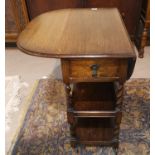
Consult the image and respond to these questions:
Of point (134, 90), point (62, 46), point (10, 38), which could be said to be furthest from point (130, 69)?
point (10, 38)

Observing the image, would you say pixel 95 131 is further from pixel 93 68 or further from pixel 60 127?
pixel 93 68

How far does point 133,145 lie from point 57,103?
2.44 ft

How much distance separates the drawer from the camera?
91 cm

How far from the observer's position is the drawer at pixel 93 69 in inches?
35.9

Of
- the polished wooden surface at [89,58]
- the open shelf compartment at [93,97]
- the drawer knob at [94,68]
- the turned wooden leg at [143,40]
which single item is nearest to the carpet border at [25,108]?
the polished wooden surface at [89,58]

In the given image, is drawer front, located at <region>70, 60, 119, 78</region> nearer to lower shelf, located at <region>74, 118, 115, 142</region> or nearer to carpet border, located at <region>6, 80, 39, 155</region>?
lower shelf, located at <region>74, 118, 115, 142</region>

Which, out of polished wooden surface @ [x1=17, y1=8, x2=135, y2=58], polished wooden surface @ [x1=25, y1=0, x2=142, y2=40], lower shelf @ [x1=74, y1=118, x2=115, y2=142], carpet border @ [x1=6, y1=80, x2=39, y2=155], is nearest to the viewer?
polished wooden surface @ [x1=17, y1=8, x2=135, y2=58]

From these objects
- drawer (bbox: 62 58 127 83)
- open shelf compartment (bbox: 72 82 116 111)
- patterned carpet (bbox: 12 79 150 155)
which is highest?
drawer (bbox: 62 58 127 83)

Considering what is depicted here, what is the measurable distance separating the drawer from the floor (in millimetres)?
1134

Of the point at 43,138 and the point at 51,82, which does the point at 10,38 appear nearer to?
the point at 51,82

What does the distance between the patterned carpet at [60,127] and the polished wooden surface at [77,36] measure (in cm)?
76

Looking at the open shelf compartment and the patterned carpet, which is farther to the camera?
the patterned carpet

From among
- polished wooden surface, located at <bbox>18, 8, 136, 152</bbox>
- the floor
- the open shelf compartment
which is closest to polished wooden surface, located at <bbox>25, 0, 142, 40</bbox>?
the floor

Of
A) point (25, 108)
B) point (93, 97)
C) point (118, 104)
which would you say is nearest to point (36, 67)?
point (25, 108)
